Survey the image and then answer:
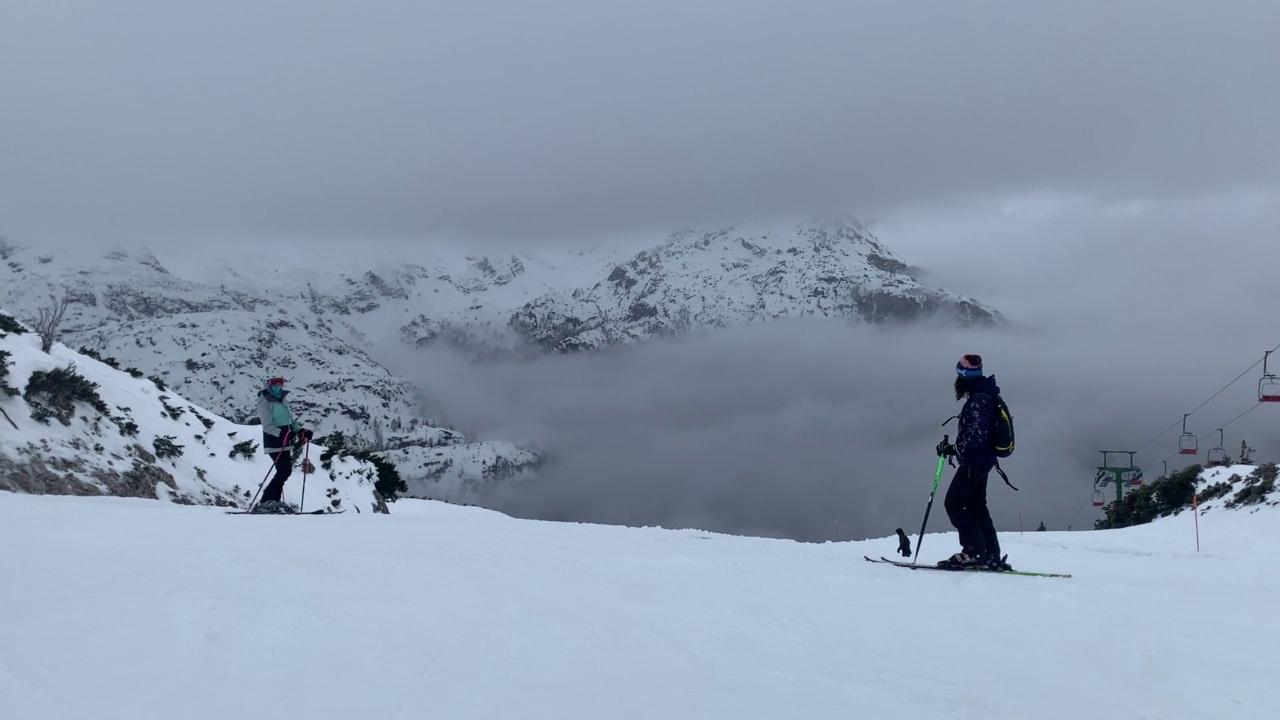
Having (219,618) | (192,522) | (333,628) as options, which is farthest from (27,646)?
(192,522)

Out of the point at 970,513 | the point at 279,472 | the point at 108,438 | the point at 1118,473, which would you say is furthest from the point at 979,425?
the point at 1118,473

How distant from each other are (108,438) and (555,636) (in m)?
17.9

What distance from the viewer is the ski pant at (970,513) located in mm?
10484

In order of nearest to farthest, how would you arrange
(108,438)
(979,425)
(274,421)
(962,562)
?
1. (979,425)
2. (962,562)
3. (274,421)
4. (108,438)

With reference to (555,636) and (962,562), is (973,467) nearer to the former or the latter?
(962,562)

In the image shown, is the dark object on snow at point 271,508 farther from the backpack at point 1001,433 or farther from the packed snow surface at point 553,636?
Answer: the backpack at point 1001,433

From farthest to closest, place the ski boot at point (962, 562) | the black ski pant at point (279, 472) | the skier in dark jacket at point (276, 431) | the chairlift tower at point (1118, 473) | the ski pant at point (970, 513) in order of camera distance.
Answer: the chairlift tower at point (1118, 473) < the black ski pant at point (279, 472) < the skier in dark jacket at point (276, 431) < the ski pant at point (970, 513) < the ski boot at point (962, 562)

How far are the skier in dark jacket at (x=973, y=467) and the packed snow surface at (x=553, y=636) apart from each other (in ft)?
3.24

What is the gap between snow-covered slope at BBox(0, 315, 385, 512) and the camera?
17345 millimetres

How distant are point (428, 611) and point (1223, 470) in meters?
48.9

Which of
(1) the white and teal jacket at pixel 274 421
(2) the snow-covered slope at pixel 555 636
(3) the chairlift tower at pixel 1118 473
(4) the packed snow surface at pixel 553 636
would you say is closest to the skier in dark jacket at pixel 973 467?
(2) the snow-covered slope at pixel 555 636

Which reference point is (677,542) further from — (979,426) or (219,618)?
(219,618)

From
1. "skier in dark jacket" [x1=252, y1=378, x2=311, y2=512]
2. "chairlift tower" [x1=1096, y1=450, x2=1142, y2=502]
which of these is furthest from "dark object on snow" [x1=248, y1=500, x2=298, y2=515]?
"chairlift tower" [x1=1096, y1=450, x2=1142, y2=502]

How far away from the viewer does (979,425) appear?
33.7 feet
